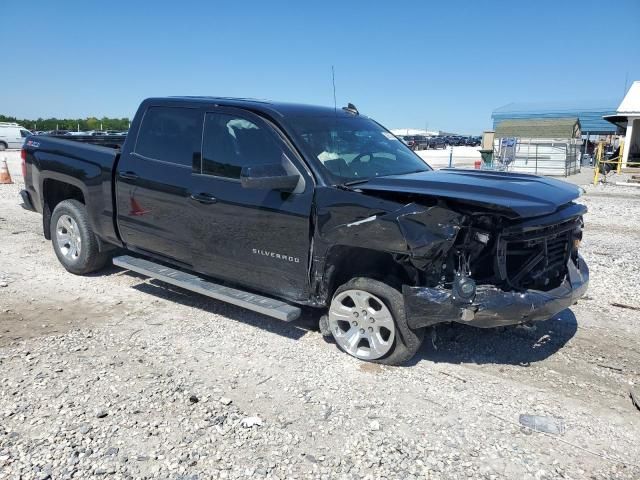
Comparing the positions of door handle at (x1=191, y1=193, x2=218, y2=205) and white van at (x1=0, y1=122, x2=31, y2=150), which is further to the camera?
white van at (x1=0, y1=122, x2=31, y2=150)

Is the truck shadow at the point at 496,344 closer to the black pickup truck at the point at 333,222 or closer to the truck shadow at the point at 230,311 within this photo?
the black pickup truck at the point at 333,222

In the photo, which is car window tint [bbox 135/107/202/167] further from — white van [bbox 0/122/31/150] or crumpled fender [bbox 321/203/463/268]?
white van [bbox 0/122/31/150]

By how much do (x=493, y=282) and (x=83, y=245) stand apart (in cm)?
448

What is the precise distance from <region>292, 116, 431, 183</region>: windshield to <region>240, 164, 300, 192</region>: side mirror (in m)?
0.29

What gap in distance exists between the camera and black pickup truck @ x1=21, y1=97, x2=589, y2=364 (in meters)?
3.49

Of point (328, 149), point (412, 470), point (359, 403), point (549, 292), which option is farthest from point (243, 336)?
point (549, 292)

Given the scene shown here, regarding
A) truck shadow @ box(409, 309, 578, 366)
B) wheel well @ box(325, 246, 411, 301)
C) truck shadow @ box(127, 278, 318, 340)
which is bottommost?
truck shadow @ box(409, 309, 578, 366)

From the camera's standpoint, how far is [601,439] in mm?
3076

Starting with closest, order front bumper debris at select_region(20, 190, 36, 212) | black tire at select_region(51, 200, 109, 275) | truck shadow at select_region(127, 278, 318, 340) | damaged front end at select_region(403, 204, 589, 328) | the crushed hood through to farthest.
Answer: the crushed hood
damaged front end at select_region(403, 204, 589, 328)
truck shadow at select_region(127, 278, 318, 340)
black tire at select_region(51, 200, 109, 275)
front bumper debris at select_region(20, 190, 36, 212)

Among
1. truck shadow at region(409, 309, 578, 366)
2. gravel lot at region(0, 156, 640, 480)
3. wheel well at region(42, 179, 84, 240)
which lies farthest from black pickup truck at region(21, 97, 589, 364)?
wheel well at region(42, 179, 84, 240)

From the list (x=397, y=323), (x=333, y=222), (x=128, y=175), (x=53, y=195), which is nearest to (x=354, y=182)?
(x=333, y=222)

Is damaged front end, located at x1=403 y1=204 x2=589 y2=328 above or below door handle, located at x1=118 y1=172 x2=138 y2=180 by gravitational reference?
below

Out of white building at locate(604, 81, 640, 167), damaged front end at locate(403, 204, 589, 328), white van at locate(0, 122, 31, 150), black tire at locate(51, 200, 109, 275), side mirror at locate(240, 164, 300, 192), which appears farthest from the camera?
white van at locate(0, 122, 31, 150)

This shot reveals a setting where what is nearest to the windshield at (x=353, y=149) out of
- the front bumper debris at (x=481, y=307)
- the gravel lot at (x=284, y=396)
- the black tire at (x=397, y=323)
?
the black tire at (x=397, y=323)
